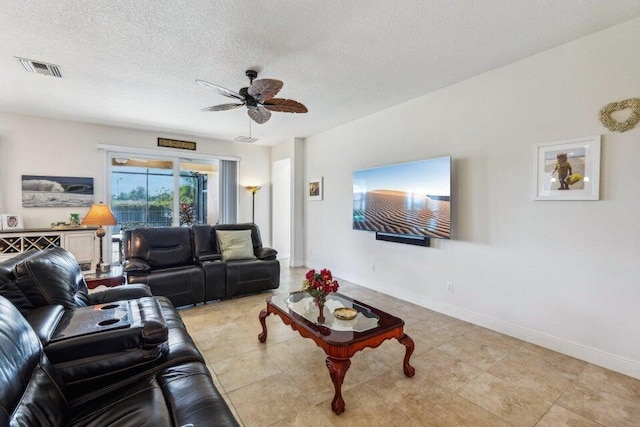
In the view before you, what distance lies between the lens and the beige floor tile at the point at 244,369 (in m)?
2.23

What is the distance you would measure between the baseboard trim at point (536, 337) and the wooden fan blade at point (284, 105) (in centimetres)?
275

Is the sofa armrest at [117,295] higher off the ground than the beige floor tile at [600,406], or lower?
higher

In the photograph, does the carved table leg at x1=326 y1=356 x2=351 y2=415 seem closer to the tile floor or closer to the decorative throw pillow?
the tile floor

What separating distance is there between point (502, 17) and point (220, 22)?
2.15 m

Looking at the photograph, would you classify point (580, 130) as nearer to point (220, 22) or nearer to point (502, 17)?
point (502, 17)

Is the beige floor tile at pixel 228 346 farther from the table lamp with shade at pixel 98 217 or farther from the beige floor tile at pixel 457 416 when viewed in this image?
the table lamp with shade at pixel 98 217

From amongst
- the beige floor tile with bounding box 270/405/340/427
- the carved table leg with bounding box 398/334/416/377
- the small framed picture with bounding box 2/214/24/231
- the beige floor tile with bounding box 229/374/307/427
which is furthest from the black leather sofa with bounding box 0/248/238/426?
the small framed picture with bounding box 2/214/24/231

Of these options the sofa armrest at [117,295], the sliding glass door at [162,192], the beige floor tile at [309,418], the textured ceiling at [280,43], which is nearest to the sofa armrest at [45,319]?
the sofa armrest at [117,295]

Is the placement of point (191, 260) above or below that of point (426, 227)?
below

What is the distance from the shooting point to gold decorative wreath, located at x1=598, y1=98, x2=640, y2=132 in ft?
7.39

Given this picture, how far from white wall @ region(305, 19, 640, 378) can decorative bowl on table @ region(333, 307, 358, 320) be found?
1671mm

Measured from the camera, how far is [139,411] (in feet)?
3.90

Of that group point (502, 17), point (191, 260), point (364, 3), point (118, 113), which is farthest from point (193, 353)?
point (118, 113)

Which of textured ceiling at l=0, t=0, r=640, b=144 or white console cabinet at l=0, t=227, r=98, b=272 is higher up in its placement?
textured ceiling at l=0, t=0, r=640, b=144
